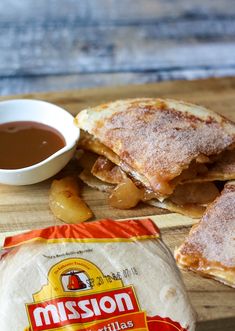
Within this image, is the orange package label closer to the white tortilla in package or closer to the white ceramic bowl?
the white tortilla in package

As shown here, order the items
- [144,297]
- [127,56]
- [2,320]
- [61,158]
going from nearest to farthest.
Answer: [2,320] → [144,297] → [61,158] → [127,56]

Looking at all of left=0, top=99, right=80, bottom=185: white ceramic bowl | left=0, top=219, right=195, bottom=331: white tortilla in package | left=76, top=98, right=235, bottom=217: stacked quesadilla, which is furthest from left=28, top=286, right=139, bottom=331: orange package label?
left=0, top=99, right=80, bottom=185: white ceramic bowl

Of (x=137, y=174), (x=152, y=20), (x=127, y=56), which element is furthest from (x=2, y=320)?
(x=152, y=20)

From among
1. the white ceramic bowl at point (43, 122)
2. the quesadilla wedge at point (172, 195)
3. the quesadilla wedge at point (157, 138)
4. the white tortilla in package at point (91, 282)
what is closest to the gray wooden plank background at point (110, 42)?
the white ceramic bowl at point (43, 122)

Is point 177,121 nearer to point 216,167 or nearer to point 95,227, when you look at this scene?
point 216,167

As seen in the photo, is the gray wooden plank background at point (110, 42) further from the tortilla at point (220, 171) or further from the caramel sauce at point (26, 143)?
the tortilla at point (220, 171)
